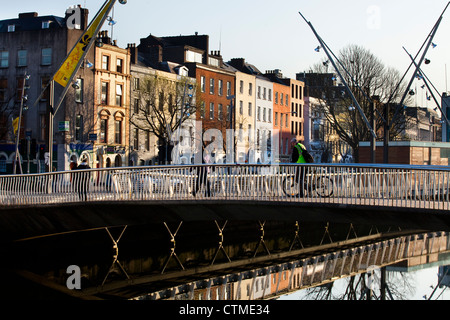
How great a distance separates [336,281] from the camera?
80.4ft

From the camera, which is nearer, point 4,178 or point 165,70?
point 4,178

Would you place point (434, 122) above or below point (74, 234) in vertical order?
above

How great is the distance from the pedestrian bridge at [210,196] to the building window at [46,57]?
36500 millimetres

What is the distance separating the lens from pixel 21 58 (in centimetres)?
6259

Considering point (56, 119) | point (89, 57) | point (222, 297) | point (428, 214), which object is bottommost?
point (222, 297)

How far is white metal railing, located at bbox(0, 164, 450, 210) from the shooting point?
70.3 feet

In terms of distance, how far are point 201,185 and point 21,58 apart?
42981 mm

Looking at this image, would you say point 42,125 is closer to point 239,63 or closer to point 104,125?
point 104,125

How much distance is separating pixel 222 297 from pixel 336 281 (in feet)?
14.5

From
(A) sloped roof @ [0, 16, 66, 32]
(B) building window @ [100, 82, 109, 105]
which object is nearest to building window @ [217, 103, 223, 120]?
(B) building window @ [100, 82, 109, 105]
